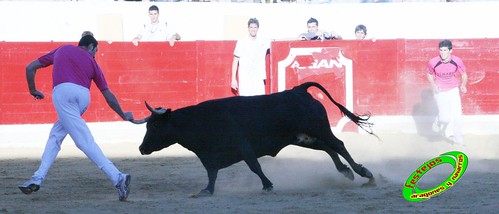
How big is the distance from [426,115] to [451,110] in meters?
1.61

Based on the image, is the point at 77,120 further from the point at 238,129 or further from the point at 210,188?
the point at 238,129

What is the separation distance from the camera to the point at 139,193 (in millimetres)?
8000

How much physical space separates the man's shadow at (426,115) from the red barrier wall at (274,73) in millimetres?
58

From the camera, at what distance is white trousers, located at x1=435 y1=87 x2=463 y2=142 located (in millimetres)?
12584

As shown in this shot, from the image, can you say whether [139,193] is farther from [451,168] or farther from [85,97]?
[451,168]

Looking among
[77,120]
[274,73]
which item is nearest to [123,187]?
[77,120]

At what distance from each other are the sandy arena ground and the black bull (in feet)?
0.95

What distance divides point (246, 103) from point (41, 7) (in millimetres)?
8714

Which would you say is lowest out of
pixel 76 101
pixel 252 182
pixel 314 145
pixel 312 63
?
pixel 252 182

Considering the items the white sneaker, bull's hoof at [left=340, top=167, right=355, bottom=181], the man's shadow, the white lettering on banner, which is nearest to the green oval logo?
bull's hoof at [left=340, top=167, right=355, bottom=181]

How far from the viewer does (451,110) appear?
12797mm

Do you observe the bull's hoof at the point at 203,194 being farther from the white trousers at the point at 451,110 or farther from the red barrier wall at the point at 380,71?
the red barrier wall at the point at 380,71

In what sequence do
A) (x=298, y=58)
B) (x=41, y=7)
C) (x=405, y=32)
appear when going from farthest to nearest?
(x=405, y=32) < (x=41, y=7) < (x=298, y=58)

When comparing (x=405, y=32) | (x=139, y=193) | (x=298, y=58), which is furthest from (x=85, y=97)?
(x=405, y=32)
